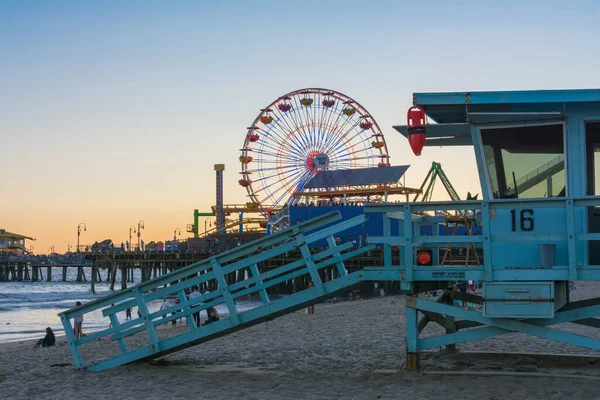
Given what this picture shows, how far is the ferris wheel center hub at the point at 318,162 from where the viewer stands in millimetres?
57750

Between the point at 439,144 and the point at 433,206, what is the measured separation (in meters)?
2.88

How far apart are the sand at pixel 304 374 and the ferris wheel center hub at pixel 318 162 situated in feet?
139

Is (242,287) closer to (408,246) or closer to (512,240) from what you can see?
(408,246)

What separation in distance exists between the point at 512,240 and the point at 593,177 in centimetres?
157

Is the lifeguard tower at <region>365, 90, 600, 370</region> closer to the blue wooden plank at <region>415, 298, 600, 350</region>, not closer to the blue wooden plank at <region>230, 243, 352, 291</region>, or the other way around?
the blue wooden plank at <region>415, 298, 600, 350</region>

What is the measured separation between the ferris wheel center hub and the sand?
42.5 m

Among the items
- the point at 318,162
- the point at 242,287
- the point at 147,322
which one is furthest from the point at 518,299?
the point at 318,162

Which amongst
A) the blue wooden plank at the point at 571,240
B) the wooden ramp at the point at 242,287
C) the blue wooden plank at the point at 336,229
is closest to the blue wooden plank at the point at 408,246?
the wooden ramp at the point at 242,287

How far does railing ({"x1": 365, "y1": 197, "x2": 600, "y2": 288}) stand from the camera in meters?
8.92

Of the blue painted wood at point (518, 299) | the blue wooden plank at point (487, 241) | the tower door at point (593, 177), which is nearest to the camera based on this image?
the blue painted wood at point (518, 299)

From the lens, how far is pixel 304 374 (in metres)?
10.9

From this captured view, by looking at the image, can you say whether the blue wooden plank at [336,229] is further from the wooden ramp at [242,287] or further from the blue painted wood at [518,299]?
the blue painted wood at [518,299]

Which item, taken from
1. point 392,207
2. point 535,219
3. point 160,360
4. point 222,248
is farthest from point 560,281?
point 222,248

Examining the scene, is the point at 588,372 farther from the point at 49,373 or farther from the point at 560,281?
the point at 49,373
